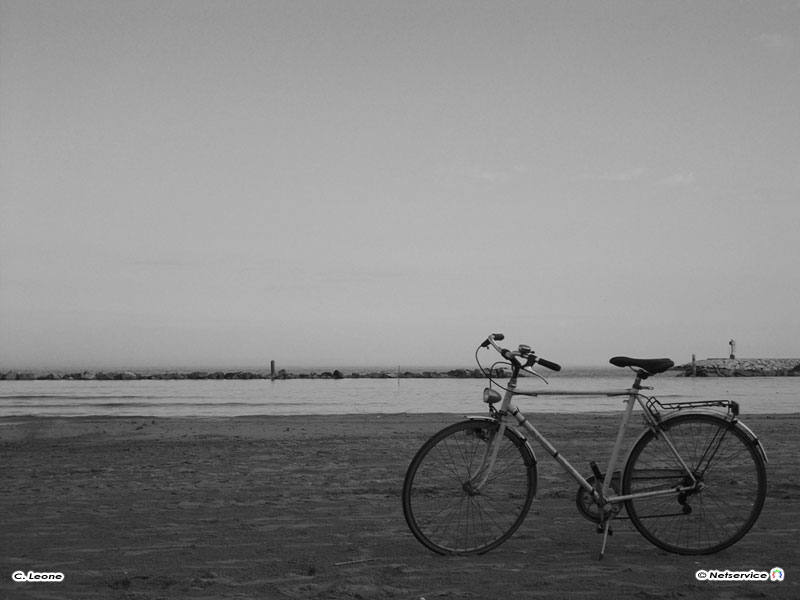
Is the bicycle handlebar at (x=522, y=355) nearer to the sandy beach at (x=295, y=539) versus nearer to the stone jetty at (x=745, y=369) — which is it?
the sandy beach at (x=295, y=539)

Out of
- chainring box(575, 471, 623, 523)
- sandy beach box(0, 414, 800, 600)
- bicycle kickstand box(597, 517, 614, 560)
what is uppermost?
chainring box(575, 471, 623, 523)

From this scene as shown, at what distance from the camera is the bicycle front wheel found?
14.6 ft

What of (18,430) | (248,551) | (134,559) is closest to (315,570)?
(248,551)

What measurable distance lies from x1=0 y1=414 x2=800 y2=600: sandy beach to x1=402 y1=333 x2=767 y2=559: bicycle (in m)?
0.16

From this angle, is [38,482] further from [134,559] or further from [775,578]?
[775,578]

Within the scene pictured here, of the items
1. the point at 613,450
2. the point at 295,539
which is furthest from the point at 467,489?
the point at 295,539

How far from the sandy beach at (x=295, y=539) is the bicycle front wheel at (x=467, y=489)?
14cm

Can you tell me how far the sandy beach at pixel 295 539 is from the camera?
379 centimetres

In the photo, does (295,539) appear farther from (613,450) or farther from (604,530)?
(613,450)

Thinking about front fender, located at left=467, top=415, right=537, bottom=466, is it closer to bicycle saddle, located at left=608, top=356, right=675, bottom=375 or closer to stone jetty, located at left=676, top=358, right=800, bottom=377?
bicycle saddle, located at left=608, top=356, right=675, bottom=375

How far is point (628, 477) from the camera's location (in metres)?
4.54

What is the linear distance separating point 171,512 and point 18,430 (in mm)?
9197

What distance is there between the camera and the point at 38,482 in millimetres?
7055

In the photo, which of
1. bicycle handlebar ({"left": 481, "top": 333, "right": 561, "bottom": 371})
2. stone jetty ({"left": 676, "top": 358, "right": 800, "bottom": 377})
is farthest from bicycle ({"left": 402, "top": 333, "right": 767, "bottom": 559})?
stone jetty ({"left": 676, "top": 358, "right": 800, "bottom": 377})
